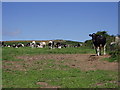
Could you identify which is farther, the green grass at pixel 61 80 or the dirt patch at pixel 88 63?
the dirt patch at pixel 88 63

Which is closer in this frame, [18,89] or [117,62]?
[18,89]

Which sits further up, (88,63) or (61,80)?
(88,63)

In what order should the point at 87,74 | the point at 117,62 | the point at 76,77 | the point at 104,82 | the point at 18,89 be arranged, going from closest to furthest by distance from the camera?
the point at 18,89, the point at 104,82, the point at 76,77, the point at 87,74, the point at 117,62

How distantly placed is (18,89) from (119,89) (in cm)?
393

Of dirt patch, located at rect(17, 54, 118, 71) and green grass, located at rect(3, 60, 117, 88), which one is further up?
dirt patch, located at rect(17, 54, 118, 71)

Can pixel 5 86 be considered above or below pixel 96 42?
below

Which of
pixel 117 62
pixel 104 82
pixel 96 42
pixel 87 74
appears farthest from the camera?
pixel 96 42

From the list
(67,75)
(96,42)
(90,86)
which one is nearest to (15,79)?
(67,75)

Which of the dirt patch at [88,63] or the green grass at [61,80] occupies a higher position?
the dirt patch at [88,63]

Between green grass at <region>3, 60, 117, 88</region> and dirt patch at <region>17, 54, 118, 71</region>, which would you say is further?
dirt patch at <region>17, 54, 118, 71</region>

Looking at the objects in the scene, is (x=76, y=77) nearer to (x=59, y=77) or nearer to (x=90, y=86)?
(x=59, y=77)

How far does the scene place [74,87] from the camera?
1105cm

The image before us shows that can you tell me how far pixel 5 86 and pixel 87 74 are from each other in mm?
4956

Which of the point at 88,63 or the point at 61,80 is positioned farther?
the point at 88,63
